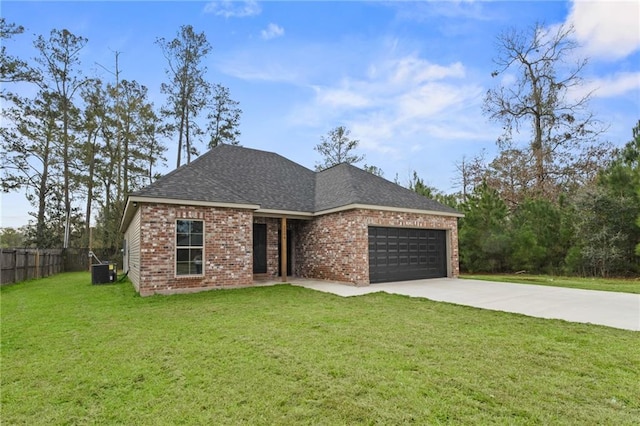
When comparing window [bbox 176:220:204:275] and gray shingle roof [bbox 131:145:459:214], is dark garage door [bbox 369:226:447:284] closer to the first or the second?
gray shingle roof [bbox 131:145:459:214]

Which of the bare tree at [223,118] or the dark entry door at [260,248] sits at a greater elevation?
the bare tree at [223,118]

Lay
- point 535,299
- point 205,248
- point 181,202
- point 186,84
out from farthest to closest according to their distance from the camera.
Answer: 1. point 186,84
2. point 205,248
3. point 181,202
4. point 535,299

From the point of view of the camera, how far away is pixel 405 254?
39.1ft

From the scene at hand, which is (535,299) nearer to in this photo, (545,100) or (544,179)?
(544,179)

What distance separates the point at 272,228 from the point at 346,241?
323 centimetres

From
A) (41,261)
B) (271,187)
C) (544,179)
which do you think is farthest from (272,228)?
(544,179)

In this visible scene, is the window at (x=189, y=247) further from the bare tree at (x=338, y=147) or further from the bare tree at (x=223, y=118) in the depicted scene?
the bare tree at (x=338, y=147)

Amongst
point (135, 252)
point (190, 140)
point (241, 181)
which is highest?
point (190, 140)

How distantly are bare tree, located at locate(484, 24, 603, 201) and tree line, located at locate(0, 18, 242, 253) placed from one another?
19.2 metres

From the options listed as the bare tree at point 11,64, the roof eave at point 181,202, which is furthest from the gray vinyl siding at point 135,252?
the bare tree at point 11,64

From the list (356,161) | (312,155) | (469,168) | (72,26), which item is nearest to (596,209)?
(469,168)

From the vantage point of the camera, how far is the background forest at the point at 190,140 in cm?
1520

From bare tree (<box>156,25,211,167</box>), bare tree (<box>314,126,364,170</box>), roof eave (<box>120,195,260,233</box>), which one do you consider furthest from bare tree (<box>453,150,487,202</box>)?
bare tree (<box>156,25,211,167</box>)

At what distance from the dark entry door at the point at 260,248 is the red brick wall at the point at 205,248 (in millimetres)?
1931
